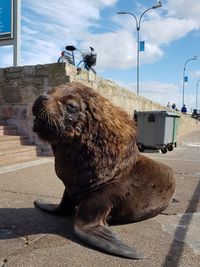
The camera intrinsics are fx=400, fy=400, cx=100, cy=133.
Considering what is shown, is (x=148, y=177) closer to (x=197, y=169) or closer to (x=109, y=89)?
(x=197, y=169)

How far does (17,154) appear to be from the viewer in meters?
8.48

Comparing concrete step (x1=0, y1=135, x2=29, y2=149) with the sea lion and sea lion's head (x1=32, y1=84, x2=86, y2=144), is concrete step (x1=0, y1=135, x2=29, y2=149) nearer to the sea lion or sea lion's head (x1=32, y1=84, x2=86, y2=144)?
the sea lion

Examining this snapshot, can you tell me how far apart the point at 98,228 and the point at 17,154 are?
17.4 feet

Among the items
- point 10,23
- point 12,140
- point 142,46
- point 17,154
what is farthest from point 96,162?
point 142,46

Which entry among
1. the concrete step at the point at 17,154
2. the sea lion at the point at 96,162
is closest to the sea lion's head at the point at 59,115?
the sea lion at the point at 96,162

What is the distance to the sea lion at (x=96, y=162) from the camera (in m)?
3.37

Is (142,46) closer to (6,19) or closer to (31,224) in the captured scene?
(6,19)

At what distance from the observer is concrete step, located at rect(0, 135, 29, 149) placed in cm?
863

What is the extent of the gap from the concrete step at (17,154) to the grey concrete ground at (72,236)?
8.15 feet

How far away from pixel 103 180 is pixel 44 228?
75cm

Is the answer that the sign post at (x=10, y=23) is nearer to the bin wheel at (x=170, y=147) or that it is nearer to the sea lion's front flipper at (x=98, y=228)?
the bin wheel at (x=170, y=147)

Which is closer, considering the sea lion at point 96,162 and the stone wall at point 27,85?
the sea lion at point 96,162

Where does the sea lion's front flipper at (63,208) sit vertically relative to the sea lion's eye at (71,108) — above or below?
below

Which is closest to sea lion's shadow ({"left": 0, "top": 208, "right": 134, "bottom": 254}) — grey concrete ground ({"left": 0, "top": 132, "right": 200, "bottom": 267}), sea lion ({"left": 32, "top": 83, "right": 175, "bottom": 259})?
grey concrete ground ({"left": 0, "top": 132, "right": 200, "bottom": 267})
